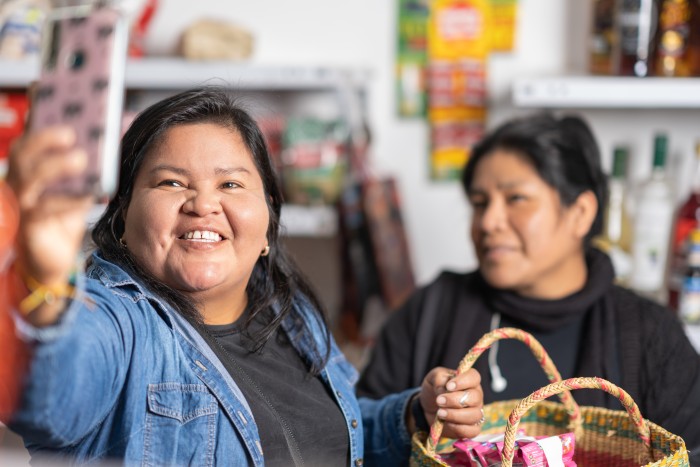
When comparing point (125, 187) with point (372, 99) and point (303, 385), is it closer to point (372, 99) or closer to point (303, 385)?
point (303, 385)

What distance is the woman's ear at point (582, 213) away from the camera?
1852 mm

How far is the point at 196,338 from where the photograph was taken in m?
1.15

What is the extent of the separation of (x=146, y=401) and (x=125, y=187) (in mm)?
328

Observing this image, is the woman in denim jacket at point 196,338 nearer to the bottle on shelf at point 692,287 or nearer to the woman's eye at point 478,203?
the woman's eye at point 478,203

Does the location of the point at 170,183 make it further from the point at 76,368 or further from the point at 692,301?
the point at 692,301

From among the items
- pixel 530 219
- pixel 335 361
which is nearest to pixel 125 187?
pixel 335 361

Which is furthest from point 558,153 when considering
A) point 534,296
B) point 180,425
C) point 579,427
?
point 180,425

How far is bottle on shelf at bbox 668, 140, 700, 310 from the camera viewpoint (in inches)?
85.0

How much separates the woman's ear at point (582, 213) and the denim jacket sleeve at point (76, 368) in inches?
43.2

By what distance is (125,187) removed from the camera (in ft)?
4.04

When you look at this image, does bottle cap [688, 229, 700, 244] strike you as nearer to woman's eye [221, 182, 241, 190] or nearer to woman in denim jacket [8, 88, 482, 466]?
woman in denim jacket [8, 88, 482, 466]

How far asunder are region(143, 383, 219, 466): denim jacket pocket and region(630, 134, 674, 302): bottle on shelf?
1424mm

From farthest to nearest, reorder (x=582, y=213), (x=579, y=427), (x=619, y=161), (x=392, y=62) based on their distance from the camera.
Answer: (x=392, y=62) → (x=619, y=161) → (x=582, y=213) → (x=579, y=427)

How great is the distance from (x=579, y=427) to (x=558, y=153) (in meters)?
0.66
